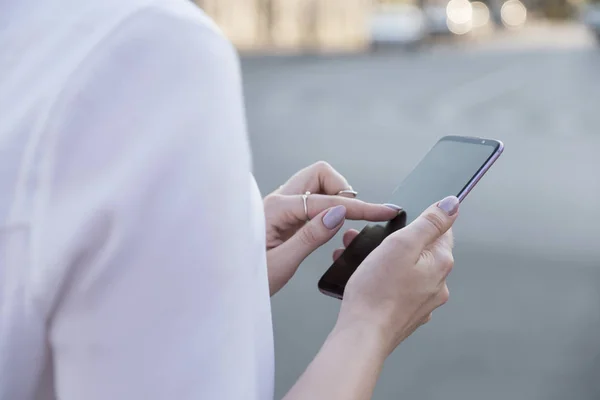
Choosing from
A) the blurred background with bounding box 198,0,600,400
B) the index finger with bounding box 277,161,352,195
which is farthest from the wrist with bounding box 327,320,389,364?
the blurred background with bounding box 198,0,600,400

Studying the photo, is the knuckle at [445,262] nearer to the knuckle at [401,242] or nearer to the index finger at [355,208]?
the knuckle at [401,242]

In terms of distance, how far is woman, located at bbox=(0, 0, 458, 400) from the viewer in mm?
750

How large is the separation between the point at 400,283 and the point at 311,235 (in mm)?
415

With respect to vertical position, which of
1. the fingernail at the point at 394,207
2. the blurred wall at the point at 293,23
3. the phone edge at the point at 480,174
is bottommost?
the blurred wall at the point at 293,23

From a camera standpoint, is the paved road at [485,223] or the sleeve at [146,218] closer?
the sleeve at [146,218]

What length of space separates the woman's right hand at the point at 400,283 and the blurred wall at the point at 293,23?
26861 mm

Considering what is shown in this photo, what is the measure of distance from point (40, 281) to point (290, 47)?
104 feet

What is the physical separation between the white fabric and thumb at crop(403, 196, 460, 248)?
516mm

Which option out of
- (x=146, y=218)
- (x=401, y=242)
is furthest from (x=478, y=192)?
(x=146, y=218)

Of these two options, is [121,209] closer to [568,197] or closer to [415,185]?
[415,185]

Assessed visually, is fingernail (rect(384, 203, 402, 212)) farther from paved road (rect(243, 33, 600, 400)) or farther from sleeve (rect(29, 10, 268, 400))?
paved road (rect(243, 33, 600, 400))

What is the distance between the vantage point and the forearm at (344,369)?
1043 mm

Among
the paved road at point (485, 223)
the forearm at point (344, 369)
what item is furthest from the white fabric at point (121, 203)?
the paved road at point (485, 223)

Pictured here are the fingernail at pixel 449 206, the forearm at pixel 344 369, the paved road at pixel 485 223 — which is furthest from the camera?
the paved road at pixel 485 223
